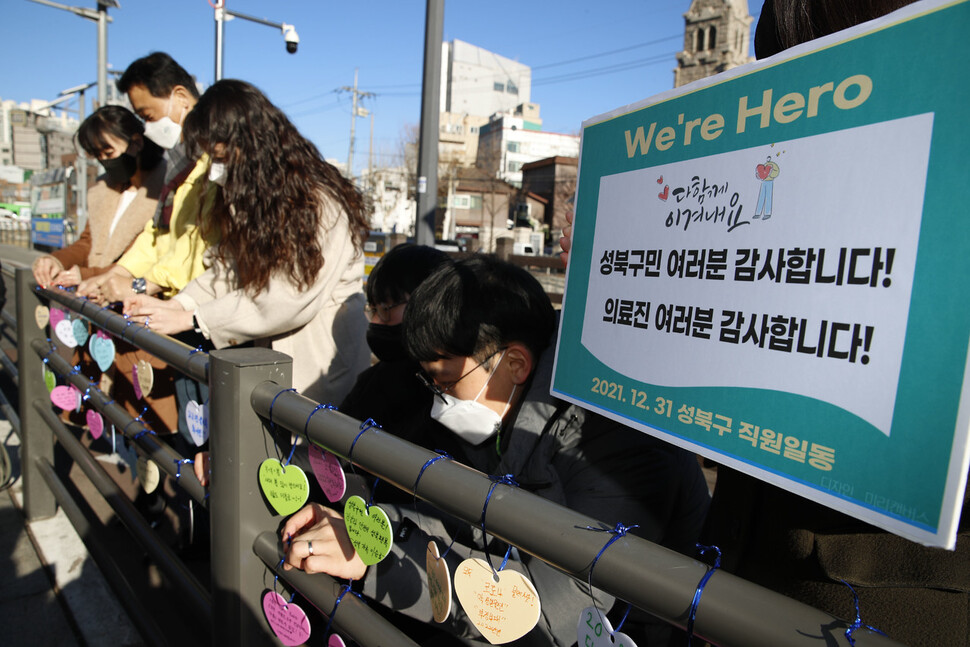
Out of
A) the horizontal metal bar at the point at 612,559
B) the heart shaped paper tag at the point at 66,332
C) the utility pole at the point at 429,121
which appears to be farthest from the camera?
the utility pole at the point at 429,121

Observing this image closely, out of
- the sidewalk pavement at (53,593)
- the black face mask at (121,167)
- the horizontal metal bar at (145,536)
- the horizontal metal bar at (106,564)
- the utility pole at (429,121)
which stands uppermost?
the utility pole at (429,121)

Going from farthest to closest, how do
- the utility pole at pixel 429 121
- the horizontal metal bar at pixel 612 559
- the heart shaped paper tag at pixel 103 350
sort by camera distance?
the utility pole at pixel 429 121 → the heart shaped paper tag at pixel 103 350 → the horizontal metal bar at pixel 612 559

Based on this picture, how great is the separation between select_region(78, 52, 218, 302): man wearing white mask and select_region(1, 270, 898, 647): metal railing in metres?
0.25

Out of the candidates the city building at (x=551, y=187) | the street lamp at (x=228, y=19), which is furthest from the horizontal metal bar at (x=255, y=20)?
the city building at (x=551, y=187)

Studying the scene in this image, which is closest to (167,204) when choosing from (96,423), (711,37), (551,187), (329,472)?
(96,423)

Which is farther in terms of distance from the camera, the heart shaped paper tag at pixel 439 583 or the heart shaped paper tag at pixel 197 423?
the heart shaped paper tag at pixel 197 423

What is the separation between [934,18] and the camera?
2.00ft

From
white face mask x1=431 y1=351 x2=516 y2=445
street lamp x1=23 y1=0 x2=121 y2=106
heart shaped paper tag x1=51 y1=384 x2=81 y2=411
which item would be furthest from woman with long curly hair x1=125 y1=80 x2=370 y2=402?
street lamp x1=23 y1=0 x2=121 y2=106

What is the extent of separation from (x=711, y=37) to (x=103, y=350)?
2826 inches

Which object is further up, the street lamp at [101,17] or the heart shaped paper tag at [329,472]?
the street lamp at [101,17]

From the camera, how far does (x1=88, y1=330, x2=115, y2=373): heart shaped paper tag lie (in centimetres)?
223

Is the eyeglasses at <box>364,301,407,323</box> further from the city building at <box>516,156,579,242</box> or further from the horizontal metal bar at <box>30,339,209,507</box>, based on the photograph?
the city building at <box>516,156,579,242</box>

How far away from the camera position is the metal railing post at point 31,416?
9.51ft

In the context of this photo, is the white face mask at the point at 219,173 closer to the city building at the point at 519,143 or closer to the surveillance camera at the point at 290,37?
the surveillance camera at the point at 290,37
